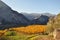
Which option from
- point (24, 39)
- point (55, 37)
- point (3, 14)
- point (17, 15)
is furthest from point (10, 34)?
point (17, 15)

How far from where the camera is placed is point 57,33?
28.5 m

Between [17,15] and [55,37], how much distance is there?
190ft

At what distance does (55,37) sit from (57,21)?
7270mm

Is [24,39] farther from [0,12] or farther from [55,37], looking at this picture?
[0,12]

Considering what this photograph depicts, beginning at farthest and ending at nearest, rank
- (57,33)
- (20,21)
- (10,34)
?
1. (20,21)
2. (10,34)
3. (57,33)

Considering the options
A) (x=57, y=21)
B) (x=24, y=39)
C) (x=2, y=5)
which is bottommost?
(x=24, y=39)

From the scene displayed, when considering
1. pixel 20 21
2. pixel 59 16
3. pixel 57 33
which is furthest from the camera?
pixel 20 21

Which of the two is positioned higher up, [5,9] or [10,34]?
[5,9]

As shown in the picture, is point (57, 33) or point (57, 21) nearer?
point (57, 33)

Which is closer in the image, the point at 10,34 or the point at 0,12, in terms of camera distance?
the point at 10,34

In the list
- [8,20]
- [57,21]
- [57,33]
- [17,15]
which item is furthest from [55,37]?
[17,15]

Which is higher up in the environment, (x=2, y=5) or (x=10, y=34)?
(x=2, y=5)

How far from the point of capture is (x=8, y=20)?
261 feet

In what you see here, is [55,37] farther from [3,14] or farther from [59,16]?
[3,14]
